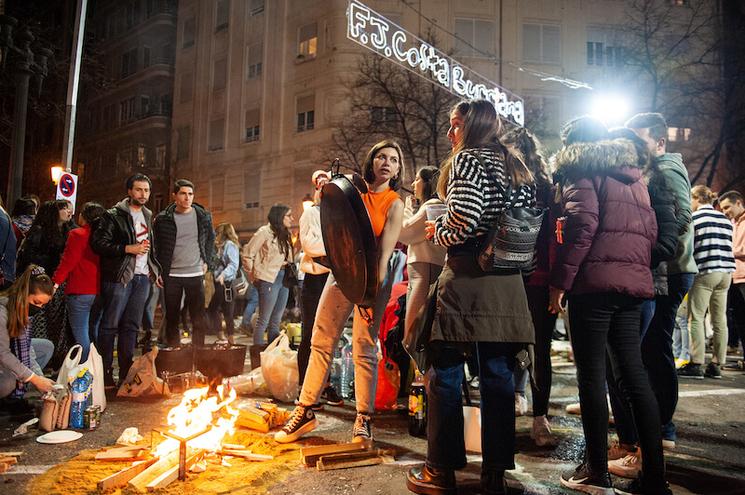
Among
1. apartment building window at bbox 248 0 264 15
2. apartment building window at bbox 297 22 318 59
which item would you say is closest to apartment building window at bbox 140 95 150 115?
apartment building window at bbox 248 0 264 15

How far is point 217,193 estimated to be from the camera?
32.8m

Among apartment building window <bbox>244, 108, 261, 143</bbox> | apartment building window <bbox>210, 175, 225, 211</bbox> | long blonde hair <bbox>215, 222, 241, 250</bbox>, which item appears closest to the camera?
long blonde hair <bbox>215, 222, 241, 250</bbox>

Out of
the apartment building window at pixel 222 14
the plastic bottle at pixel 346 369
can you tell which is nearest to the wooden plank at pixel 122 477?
the plastic bottle at pixel 346 369

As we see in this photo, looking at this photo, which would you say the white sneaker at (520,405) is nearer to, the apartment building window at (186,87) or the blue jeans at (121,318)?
the blue jeans at (121,318)

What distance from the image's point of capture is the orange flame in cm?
350

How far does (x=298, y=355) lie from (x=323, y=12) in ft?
87.2

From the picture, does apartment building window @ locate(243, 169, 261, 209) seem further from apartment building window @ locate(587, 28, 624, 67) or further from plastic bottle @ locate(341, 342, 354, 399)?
plastic bottle @ locate(341, 342, 354, 399)

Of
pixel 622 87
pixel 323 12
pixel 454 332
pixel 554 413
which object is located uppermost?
pixel 323 12

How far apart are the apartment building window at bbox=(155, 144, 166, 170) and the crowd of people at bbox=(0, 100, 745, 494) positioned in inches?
1283

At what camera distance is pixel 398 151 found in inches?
169

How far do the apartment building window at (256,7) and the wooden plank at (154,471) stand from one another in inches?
1264

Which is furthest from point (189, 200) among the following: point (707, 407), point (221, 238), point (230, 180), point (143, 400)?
point (230, 180)

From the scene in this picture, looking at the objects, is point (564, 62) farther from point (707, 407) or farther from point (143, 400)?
point (143, 400)

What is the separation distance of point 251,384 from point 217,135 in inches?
1181
